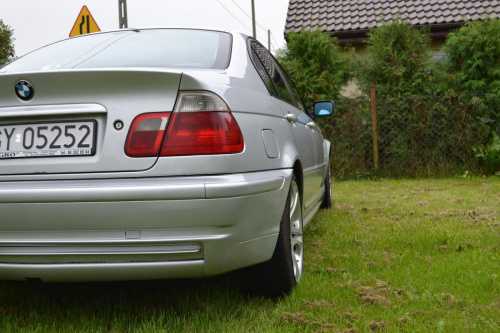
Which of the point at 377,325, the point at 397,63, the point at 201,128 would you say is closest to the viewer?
the point at 201,128

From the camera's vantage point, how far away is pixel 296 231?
3.17 m

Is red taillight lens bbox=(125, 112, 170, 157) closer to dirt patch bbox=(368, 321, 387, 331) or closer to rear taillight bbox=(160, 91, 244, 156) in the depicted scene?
rear taillight bbox=(160, 91, 244, 156)

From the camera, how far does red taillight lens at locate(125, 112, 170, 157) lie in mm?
2160

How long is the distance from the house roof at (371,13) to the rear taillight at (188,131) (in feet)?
40.2

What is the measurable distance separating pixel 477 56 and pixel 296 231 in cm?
761

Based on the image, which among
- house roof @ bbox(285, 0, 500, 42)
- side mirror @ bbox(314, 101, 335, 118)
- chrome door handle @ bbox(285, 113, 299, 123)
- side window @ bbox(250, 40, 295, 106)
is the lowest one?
side mirror @ bbox(314, 101, 335, 118)

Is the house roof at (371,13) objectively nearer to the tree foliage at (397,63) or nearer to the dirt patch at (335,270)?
the tree foliage at (397,63)

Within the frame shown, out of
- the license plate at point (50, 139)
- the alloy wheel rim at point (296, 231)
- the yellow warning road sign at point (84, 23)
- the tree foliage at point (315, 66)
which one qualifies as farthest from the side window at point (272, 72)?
the tree foliage at point (315, 66)

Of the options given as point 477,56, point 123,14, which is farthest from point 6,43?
point 477,56

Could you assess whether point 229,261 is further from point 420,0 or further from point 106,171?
point 420,0

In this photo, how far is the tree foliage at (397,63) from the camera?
10.1 meters

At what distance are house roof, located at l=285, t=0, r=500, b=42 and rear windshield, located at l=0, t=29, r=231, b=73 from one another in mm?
11351

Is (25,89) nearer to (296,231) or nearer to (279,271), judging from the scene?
(279,271)

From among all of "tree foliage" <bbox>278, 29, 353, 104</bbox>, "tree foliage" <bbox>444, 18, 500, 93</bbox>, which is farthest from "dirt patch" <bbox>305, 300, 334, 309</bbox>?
"tree foliage" <bbox>278, 29, 353, 104</bbox>
